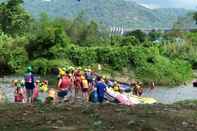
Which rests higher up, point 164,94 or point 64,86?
point 64,86

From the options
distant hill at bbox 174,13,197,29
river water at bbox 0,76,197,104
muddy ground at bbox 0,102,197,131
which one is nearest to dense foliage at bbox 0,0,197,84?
river water at bbox 0,76,197,104

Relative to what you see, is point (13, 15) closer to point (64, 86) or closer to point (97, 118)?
point (64, 86)

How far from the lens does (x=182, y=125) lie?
13.8 m

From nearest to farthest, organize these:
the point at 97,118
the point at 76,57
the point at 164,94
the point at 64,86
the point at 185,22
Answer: the point at 97,118
the point at 64,86
the point at 164,94
the point at 76,57
the point at 185,22

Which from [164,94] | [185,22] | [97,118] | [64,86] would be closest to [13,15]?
[164,94]

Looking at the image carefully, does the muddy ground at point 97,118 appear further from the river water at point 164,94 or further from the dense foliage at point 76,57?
the dense foliage at point 76,57

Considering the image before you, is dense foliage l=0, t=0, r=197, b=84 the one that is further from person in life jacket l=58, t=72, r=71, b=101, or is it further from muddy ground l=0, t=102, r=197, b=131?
muddy ground l=0, t=102, r=197, b=131

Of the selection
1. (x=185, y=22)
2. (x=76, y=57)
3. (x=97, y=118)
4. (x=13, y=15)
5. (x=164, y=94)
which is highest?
(x=97, y=118)

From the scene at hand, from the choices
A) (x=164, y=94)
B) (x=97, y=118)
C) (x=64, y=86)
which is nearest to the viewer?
(x=97, y=118)

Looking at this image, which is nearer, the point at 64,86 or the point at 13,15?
the point at 64,86

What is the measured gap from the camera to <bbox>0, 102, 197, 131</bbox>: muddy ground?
1341cm

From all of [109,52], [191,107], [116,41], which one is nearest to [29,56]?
[109,52]

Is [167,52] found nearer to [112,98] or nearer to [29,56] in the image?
[29,56]

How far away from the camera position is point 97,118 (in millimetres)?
14328
